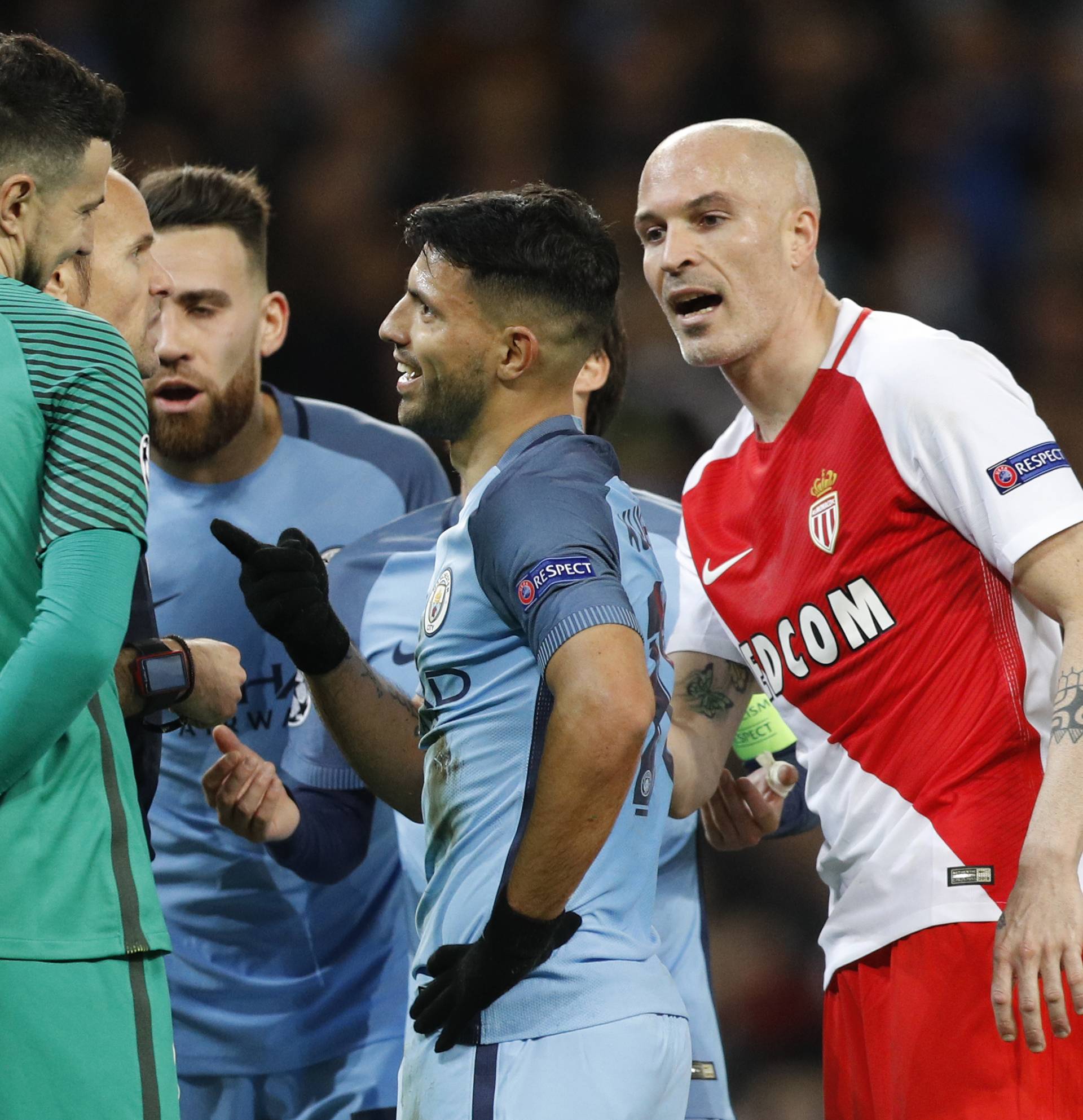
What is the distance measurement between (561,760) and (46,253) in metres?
1.03

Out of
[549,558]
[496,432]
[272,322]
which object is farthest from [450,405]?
[272,322]

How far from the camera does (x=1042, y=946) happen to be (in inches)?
87.5

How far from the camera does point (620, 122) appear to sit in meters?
6.89

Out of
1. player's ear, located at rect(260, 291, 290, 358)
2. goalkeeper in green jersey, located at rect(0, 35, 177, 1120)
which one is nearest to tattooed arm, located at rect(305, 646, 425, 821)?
goalkeeper in green jersey, located at rect(0, 35, 177, 1120)

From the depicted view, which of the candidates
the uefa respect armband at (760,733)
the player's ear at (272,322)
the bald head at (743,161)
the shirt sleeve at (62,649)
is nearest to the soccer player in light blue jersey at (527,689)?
the shirt sleeve at (62,649)

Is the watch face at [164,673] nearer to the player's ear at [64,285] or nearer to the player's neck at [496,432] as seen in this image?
the player's neck at [496,432]

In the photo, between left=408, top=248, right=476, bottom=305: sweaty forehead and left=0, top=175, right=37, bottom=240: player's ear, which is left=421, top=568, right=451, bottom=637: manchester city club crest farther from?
left=0, top=175, right=37, bottom=240: player's ear

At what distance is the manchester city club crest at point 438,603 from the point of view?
2.26m

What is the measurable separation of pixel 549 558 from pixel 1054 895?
2.88 ft

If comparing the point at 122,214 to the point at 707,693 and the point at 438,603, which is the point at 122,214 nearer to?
the point at 438,603

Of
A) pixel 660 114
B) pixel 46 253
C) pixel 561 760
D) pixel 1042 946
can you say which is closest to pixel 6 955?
pixel 561 760

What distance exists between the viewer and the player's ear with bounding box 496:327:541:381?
7.93 ft

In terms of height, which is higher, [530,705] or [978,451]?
[978,451]

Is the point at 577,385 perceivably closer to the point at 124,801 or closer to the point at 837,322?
the point at 837,322
